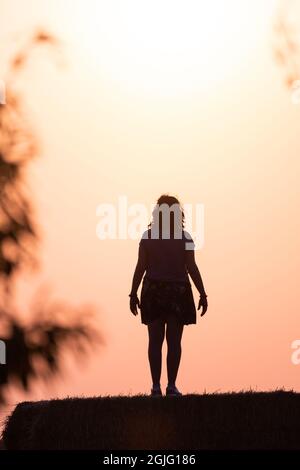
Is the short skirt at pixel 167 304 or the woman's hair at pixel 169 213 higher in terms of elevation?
the woman's hair at pixel 169 213

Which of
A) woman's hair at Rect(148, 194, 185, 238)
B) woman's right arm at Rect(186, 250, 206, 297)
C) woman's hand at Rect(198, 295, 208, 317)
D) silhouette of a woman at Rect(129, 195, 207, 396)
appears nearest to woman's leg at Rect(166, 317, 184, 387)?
silhouette of a woman at Rect(129, 195, 207, 396)

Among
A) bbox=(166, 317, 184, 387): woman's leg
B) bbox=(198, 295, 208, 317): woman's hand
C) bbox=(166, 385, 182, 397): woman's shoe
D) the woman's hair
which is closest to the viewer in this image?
bbox=(166, 385, 182, 397): woman's shoe

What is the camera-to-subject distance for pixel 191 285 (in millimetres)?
13719

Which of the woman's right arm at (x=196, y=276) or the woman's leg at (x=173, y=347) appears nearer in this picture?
the woman's leg at (x=173, y=347)

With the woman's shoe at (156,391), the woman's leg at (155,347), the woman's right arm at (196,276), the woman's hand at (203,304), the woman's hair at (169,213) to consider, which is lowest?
the woman's shoe at (156,391)

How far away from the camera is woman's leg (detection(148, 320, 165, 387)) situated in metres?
13.3

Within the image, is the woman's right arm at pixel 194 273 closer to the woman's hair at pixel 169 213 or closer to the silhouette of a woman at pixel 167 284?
the silhouette of a woman at pixel 167 284

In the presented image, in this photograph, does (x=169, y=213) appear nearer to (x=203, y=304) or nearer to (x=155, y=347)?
(x=203, y=304)

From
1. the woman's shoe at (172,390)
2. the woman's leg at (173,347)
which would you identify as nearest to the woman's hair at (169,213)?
the woman's leg at (173,347)

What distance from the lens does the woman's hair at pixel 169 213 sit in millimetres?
13344

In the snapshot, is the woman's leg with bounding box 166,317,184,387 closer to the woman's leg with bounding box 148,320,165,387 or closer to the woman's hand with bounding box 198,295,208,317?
the woman's leg with bounding box 148,320,165,387

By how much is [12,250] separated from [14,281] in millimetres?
507
